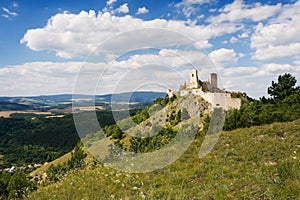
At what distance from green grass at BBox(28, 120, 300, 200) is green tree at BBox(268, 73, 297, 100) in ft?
128

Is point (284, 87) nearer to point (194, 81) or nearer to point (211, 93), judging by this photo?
point (211, 93)

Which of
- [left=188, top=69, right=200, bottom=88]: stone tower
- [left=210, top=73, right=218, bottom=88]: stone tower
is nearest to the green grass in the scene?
[left=188, top=69, right=200, bottom=88]: stone tower

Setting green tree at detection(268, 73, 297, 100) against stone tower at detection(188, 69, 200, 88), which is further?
stone tower at detection(188, 69, 200, 88)

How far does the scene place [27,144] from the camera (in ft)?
593

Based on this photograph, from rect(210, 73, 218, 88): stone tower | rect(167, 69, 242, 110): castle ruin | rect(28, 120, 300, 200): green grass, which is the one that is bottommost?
rect(28, 120, 300, 200): green grass

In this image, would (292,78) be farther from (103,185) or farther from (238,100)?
(103,185)

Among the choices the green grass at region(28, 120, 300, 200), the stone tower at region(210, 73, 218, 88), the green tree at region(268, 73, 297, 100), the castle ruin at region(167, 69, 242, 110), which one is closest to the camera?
the green grass at region(28, 120, 300, 200)

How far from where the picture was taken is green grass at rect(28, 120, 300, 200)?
814 cm

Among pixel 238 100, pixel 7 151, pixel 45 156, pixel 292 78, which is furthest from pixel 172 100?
pixel 7 151

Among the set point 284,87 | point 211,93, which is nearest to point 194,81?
point 211,93

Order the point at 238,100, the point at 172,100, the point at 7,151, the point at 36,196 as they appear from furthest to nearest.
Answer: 1. the point at 7,151
2. the point at 172,100
3. the point at 238,100
4. the point at 36,196

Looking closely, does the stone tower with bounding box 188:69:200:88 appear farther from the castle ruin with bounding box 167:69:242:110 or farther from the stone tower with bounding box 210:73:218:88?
the stone tower with bounding box 210:73:218:88

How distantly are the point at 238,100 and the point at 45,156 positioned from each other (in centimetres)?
12525

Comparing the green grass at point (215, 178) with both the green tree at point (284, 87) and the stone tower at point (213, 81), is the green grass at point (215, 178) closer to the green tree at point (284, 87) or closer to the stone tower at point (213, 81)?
the green tree at point (284, 87)
